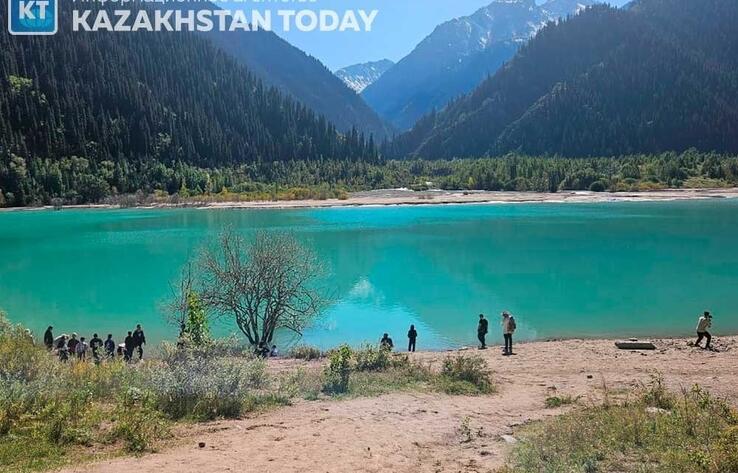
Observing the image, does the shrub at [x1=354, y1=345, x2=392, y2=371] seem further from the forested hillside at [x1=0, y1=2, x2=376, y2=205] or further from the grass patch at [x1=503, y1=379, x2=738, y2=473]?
the forested hillside at [x1=0, y1=2, x2=376, y2=205]

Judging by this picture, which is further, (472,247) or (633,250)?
(472,247)

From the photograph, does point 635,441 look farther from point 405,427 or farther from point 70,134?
point 70,134

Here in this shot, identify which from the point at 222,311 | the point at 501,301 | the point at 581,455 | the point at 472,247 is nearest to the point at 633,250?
the point at 472,247

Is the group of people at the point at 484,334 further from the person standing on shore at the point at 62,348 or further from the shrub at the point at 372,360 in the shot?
the person standing on shore at the point at 62,348

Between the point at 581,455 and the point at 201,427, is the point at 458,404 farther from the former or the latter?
the point at 201,427

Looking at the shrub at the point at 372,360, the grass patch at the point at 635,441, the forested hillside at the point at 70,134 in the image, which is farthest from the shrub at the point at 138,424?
the forested hillside at the point at 70,134

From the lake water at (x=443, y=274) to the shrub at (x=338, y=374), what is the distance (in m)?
12.0

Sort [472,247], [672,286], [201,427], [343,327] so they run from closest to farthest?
[201,427] < [343,327] < [672,286] < [472,247]

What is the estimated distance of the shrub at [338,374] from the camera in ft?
57.1

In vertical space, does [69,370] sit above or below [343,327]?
above

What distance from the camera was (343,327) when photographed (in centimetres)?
3366

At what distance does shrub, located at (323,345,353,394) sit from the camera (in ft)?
57.1

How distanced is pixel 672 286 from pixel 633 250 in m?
18.0

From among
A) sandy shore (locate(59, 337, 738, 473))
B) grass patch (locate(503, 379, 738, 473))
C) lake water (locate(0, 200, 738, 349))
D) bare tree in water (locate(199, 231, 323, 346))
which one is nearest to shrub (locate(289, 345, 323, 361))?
bare tree in water (locate(199, 231, 323, 346))
